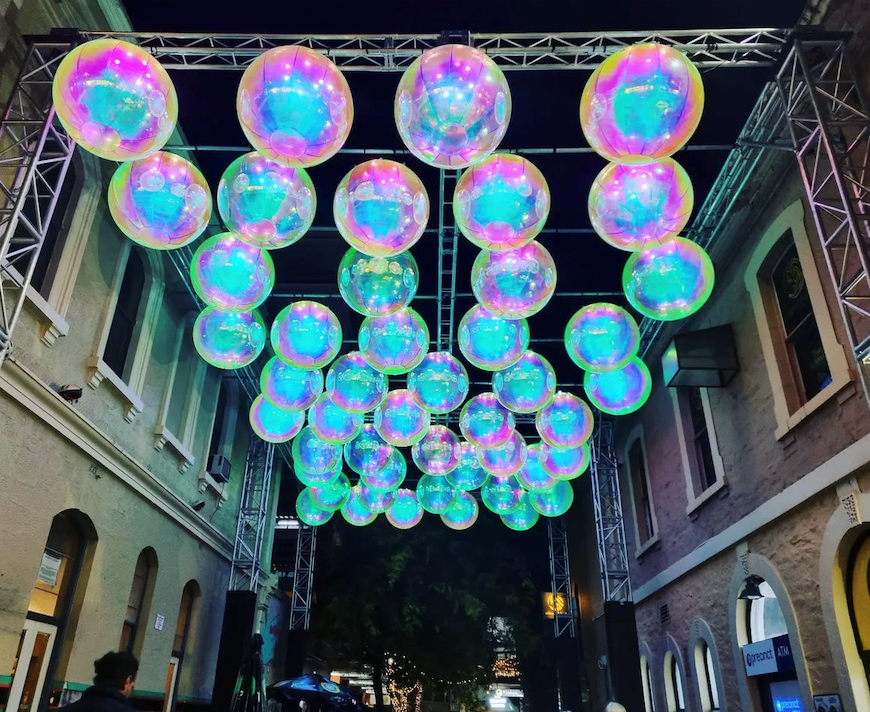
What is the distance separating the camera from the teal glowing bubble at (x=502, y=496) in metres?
9.45

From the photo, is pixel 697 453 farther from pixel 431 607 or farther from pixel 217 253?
pixel 431 607

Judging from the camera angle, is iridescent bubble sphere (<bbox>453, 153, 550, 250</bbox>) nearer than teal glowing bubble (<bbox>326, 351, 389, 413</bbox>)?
Yes

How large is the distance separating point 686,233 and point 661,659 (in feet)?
22.9

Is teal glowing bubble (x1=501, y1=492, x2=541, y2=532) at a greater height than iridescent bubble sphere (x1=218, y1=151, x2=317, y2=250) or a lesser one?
lesser

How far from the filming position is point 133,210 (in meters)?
4.48

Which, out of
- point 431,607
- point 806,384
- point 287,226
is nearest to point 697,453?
point 806,384

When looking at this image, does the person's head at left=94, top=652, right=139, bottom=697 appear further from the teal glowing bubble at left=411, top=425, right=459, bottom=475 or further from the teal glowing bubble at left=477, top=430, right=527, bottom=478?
the teal glowing bubble at left=477, top=430, right=527, bottom=478

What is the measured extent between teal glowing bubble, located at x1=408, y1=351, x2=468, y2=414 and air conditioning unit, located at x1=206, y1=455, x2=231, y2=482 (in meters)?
5.68

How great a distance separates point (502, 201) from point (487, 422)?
3.17 meters

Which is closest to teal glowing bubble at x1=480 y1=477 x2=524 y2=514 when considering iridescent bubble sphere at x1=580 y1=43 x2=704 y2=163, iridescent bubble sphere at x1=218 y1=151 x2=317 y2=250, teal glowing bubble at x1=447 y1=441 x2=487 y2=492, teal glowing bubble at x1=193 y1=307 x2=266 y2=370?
teal glowing bubble at x1=447 y1=441 x2=487 y2=492

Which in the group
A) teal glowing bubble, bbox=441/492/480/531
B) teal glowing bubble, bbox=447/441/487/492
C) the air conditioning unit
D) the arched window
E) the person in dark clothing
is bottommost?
the person in dark clothing

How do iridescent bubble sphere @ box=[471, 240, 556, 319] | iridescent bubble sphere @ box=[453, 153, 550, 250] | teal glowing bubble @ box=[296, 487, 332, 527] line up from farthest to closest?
teal glowing bubble @ box=[296, 487, 332, 527], iridescent bubble sphere @ box=[471, 240, 556, 319], iridescent bubble sphere @ box=[453, 153, 550, 250]

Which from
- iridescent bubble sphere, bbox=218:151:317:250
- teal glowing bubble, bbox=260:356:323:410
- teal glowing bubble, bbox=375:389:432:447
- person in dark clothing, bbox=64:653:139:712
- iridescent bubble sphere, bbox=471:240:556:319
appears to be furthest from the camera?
teal glowing bubble, bbox=375:389:432:447

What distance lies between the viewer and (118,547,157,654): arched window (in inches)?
334
